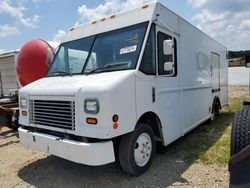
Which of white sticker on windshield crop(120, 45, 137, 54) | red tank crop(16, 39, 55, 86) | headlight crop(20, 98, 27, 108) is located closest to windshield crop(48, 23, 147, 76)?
white sticker on windshield crop(120, 45, 137, 54)

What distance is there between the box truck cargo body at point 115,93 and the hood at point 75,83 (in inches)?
0.6

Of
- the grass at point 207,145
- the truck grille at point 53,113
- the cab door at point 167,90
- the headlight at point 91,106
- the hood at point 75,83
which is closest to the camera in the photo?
the headlight at point 91,106

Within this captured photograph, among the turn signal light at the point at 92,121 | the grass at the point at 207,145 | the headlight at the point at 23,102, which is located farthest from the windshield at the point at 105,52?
the grass at the point at 207,145

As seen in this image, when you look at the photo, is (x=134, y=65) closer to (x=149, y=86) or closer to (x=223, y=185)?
(x=149, y=86)

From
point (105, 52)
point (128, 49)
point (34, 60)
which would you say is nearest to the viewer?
point (128, 49)

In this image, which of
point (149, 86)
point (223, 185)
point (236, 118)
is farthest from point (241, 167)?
point (149, 86)

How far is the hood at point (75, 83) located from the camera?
136 inches

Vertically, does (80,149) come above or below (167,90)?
below

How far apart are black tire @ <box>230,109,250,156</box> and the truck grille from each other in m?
2.16

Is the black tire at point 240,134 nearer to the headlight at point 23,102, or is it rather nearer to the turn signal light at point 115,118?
the turn signal light at point 115,118

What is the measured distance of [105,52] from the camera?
4.30 meters

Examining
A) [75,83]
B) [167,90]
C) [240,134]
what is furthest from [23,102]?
[240,134]

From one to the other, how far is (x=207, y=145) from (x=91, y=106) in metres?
3.43

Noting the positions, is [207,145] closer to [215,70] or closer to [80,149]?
[215,70]
